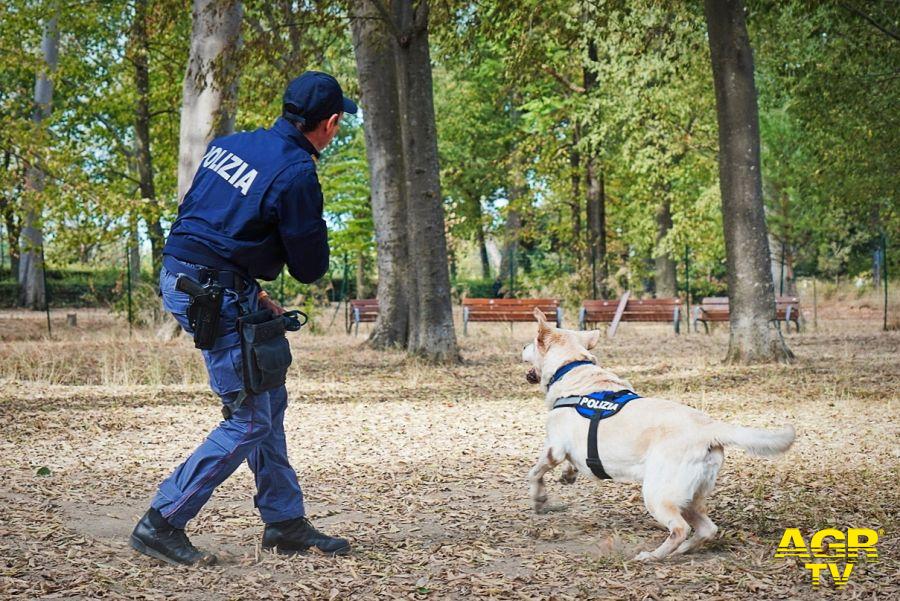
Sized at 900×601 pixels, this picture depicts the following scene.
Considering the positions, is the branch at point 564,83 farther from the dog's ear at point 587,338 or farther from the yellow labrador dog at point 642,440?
the yellow labrador dog at point 642,440

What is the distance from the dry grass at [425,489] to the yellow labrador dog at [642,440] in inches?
9.7

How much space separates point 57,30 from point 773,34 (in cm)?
1720

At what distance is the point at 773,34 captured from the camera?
59.6 ft

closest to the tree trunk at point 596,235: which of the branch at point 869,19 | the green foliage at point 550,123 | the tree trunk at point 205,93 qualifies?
the green foliage at point 550,123

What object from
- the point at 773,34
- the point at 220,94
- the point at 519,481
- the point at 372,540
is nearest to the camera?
the point at 372,540

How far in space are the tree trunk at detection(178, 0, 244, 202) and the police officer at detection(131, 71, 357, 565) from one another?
10017 millimetres

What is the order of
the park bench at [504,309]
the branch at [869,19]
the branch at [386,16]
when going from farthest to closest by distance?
the park bench at [504,309] → the branch at [869,19] → the branch at [386,16]

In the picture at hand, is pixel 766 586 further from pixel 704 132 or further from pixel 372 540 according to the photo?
pixel 704 132

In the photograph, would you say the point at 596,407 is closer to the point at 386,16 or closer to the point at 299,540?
the point at 299,540

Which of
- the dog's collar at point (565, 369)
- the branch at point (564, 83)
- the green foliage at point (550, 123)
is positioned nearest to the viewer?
the dog's collar at point (565, 369)

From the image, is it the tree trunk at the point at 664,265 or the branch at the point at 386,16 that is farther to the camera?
the tree trunk at the point at 664,265

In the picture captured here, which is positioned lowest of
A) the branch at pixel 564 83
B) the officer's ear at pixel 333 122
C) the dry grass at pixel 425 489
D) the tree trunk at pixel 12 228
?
the dry grass at pixel 425 489

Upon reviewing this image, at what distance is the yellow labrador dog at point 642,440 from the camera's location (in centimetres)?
448

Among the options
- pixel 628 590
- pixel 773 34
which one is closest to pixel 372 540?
pixel 628 590
